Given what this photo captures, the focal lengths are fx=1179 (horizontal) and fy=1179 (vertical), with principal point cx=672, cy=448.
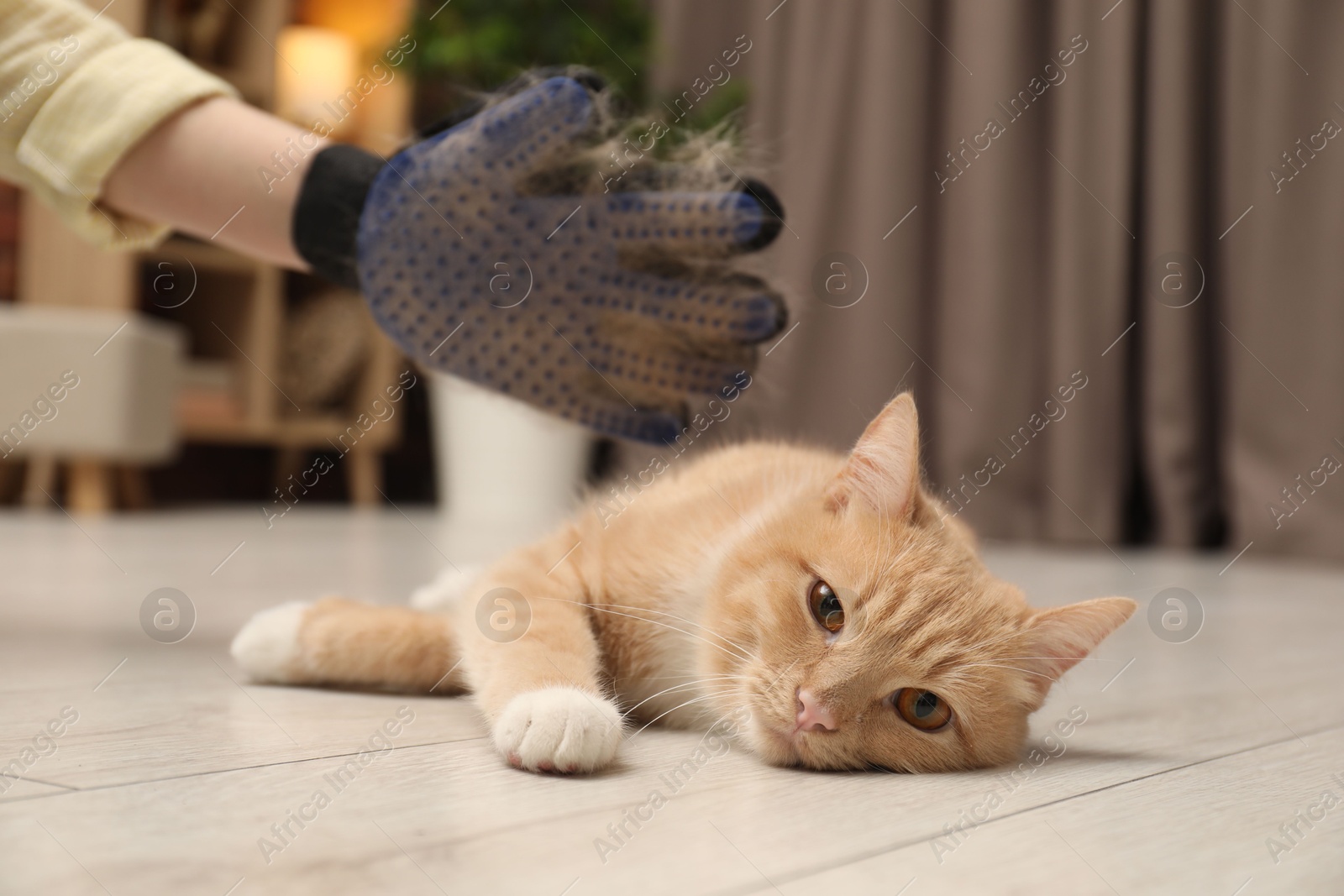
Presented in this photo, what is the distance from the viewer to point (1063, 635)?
3.03 ft

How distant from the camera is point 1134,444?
10.3 feet

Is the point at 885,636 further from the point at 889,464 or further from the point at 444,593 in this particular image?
the point at 444,593

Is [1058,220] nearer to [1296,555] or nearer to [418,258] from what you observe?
[1296,555]

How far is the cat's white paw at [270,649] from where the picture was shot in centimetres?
107

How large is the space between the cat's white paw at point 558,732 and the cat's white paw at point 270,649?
33 centimetres

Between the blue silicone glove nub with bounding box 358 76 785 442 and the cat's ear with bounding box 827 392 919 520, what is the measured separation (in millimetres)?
289

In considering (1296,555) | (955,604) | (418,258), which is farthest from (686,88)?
(955,604)

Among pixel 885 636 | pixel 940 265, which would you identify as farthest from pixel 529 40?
pixel 885 636

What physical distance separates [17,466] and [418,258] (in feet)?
9.06

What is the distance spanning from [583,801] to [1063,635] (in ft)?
1.36

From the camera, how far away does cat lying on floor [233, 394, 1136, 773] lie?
33.9 inches

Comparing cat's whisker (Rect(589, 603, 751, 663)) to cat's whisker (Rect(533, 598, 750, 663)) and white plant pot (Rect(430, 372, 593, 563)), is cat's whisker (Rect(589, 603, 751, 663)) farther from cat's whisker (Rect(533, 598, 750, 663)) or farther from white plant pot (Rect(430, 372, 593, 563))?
white plant pot (Rect(430, 372, 593, 563))

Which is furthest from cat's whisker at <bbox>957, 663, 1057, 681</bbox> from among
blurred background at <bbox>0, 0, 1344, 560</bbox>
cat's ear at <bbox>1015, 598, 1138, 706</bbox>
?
blurred background at <bbox>0, 0, 1344, 560</bbox>

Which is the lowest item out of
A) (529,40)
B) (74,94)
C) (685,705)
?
(685,705)
